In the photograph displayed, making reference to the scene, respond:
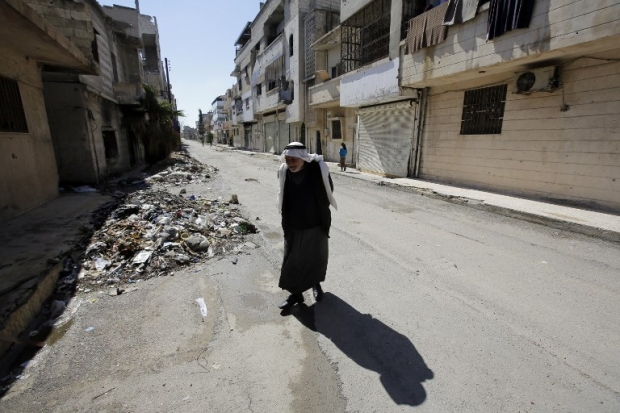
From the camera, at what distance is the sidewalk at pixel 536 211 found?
539cm

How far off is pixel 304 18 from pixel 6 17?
62.8 ft

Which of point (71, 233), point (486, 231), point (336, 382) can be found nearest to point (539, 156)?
point (486, 231)

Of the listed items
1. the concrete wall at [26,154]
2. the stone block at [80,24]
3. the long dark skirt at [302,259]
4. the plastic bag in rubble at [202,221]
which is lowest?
the plastic bag in rubble at [202,221]

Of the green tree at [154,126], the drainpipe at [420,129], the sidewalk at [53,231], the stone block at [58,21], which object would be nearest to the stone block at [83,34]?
the stone block at [58,21]

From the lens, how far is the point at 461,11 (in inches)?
316

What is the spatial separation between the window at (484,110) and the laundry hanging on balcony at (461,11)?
2.20 metres

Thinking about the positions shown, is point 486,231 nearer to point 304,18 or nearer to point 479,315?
point 479,315

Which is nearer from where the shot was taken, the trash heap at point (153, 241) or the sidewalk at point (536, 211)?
the trash heap at point (153, 241)

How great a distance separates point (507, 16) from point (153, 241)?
886 cm

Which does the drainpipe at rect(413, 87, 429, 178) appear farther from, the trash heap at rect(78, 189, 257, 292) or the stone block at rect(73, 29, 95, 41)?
the stone block at rect(73, 29, 95, 41)

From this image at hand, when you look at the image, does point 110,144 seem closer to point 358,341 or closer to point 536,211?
point 358,341

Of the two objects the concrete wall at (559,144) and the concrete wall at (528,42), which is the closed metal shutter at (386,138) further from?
the concrete wall at (528,42)

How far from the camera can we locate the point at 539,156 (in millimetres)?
7676

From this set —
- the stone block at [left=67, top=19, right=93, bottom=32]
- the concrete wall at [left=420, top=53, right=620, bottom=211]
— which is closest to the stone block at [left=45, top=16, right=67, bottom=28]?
the stone block at [left=67, top=19, right=93, bottom=32]
